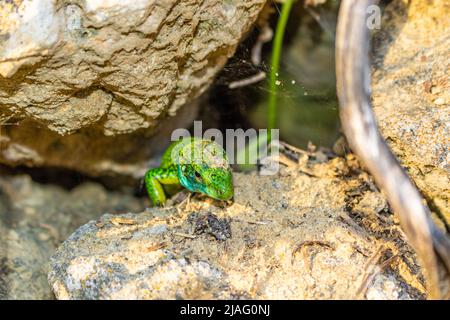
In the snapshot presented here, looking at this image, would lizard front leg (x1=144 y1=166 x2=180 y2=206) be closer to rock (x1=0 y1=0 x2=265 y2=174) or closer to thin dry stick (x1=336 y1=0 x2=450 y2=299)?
rock (x1=0 y1=0 x2=265 y2=174)

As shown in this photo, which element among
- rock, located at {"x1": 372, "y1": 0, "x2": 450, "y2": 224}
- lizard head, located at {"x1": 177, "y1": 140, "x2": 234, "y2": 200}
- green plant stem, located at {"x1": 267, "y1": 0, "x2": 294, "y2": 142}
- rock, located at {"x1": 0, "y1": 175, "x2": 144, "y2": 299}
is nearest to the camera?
rock, located at {"x1": 372, "y1": 0, "x2": 450, "y2": 224}

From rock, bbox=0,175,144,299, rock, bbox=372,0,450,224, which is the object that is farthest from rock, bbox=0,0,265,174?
rock, bbox=372,0,450,224

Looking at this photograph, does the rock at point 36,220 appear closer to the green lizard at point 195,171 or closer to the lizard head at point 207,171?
the green lizard at point 195,171

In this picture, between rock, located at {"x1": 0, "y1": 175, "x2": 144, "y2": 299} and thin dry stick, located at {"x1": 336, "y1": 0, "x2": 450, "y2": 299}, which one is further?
rock, located at {"x1": 0, "y1": 175, "x2": 144, "y2": 299}

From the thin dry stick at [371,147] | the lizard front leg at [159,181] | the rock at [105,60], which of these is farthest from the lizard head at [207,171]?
the thin dry stick at [371,147]

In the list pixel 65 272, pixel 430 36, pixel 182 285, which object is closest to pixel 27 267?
pixel 65 272

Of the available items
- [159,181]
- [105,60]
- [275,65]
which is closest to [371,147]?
[275,65]
